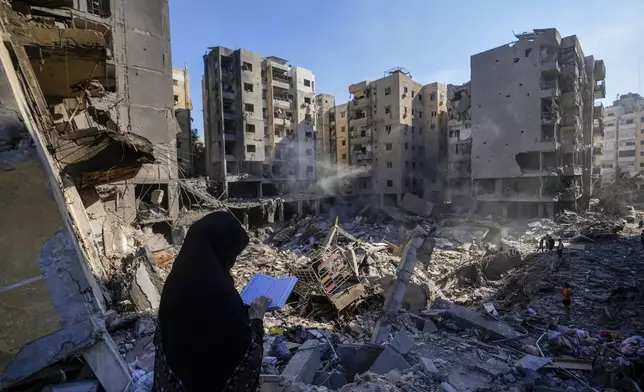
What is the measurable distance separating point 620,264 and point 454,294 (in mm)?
7232

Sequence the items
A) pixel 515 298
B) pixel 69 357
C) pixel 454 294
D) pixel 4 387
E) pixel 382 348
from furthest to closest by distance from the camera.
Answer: pixel 454 294 → pixel 515 298 → pixel 382 348 → pixel 69 357 → pixel 4 387

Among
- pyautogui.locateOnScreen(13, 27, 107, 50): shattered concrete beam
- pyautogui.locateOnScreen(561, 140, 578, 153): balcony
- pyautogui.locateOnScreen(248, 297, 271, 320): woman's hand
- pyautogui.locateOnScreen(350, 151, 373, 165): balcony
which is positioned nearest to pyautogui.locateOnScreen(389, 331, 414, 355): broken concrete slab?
pyautogui.locateOnScreen(248, 297, 271, 320): woman's hand

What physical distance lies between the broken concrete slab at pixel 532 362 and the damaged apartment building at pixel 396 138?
34.3m

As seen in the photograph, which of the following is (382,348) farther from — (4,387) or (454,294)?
(454,294)

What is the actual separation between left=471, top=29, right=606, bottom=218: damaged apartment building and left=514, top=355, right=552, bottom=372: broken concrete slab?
26.5m

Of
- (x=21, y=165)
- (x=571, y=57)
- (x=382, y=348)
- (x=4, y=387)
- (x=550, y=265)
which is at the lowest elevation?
(x=550, y=265)

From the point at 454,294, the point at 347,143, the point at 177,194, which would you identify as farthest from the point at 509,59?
the point at 177,194

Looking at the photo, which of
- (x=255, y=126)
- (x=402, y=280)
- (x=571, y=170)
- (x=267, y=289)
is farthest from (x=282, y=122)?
(x=267, y=289)

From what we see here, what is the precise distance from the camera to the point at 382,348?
5062 millimetres

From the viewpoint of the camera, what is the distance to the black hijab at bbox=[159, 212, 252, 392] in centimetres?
204

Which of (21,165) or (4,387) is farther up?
(21,165)

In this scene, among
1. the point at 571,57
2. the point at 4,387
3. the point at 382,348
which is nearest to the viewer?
the point at 4,387

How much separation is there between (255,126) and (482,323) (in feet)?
99.2

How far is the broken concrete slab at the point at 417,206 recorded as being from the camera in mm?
32250
